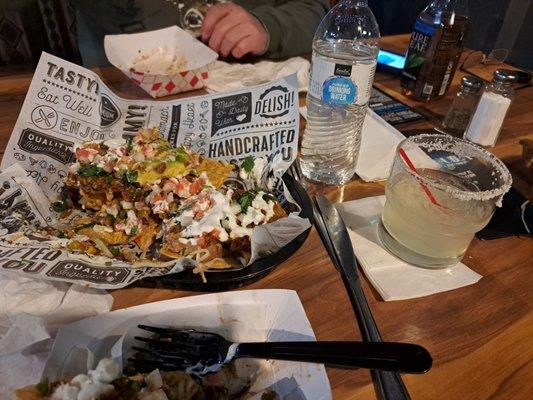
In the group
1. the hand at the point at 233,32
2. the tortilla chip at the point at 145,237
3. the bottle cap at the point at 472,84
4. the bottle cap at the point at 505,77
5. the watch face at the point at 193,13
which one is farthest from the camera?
the watch face at the point at 193,13

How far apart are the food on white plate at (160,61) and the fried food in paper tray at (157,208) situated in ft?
1.92

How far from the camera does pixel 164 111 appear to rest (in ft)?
3.57

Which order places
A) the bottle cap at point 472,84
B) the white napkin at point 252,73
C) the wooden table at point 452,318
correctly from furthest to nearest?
the white napkin at point 252,73 → the bottle cap at point 472,84 → the wooden table at point 452,318

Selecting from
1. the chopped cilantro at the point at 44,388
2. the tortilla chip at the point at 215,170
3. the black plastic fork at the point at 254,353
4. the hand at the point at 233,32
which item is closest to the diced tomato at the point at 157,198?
the tortilla chip at the point at 215,170

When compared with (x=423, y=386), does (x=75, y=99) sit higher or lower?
higher

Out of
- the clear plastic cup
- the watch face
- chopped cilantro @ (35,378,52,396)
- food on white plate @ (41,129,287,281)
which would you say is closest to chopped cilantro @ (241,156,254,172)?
food on white plate @ (41,129,287,281)

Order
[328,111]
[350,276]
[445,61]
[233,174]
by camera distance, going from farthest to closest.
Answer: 1. [445,61]
2. [328,111]
3. [233,174]
4. [350,276]

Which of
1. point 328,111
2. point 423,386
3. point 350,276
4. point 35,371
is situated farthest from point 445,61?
point 35,371

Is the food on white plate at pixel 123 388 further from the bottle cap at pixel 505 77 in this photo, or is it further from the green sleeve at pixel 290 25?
the green sleeve at pixel 290 25

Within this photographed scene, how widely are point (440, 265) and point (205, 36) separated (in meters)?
1.34

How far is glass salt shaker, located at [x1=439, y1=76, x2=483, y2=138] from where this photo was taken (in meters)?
1.25

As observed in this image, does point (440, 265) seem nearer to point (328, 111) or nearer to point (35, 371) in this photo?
point (328, 111)

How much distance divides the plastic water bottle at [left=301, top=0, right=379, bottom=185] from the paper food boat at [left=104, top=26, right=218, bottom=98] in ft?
1.69

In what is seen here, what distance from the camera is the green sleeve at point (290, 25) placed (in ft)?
5.41
